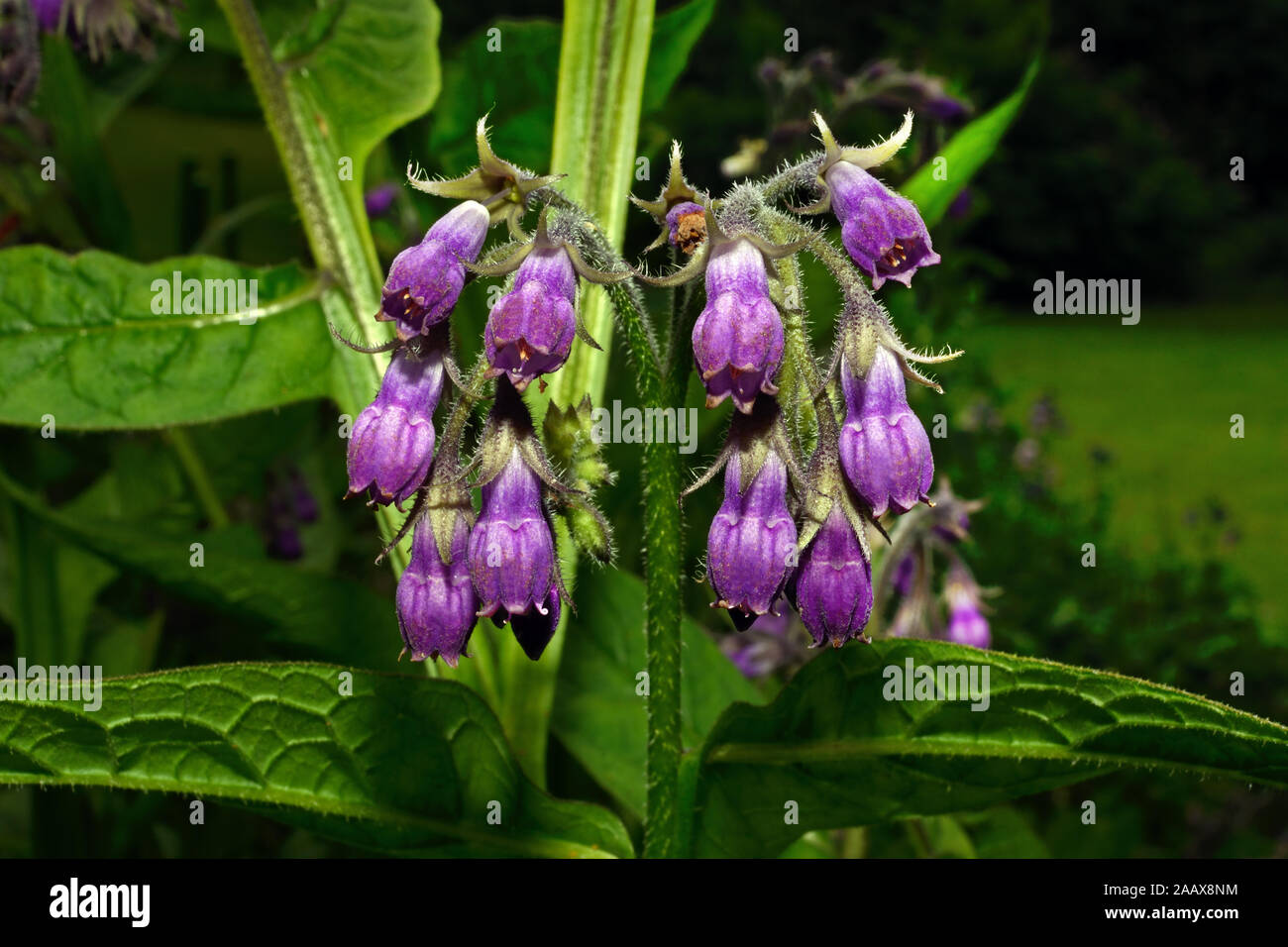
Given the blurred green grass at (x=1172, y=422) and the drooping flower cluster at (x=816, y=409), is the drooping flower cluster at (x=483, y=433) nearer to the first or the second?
the drooping flower cluster at (x=816, y=409)

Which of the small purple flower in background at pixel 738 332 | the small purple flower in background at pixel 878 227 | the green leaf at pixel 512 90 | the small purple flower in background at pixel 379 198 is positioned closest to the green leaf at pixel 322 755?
the small purple flower in background at pixel 738 332

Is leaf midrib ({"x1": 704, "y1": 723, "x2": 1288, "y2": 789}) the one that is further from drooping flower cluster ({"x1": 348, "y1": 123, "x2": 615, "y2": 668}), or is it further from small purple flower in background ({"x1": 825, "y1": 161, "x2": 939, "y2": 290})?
small purple flower in background ({"x1": 825, "y1": 161, "x2": 939, "y2": 290})

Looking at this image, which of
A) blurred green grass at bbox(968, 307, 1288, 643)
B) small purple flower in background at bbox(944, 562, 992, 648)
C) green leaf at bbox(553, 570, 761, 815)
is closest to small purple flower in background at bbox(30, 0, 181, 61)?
green leaf at bbox(553, 570, 761, 815)

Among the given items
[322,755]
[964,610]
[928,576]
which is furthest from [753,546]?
[964,610]

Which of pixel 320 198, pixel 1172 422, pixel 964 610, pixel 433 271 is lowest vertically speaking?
pixel 964 610

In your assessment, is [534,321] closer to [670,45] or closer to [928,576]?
[670,45]
